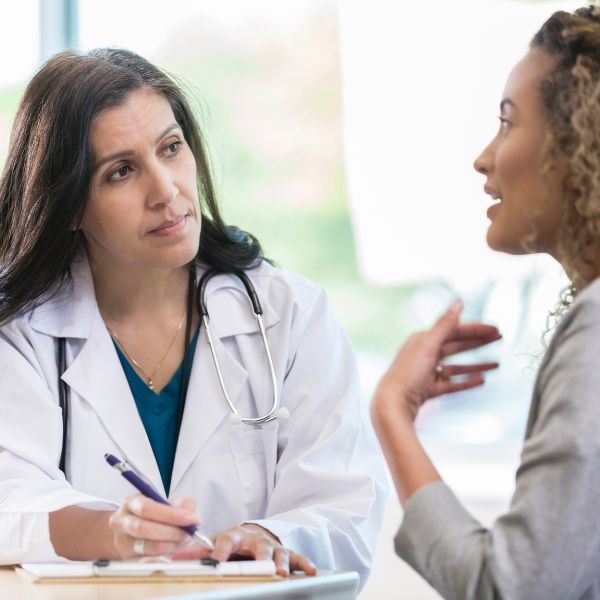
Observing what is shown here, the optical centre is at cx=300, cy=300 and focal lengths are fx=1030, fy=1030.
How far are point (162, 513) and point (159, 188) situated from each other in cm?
62

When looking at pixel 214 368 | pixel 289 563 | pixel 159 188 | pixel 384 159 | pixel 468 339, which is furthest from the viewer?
pixel 384 159

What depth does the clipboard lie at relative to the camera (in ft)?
4.05

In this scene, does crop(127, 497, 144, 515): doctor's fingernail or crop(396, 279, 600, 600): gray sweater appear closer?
crop(396, 279, 600, 600): gray sweater

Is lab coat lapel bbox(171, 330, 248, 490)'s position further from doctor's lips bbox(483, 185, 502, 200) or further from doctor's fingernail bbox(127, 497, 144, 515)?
doctor's lips bbox(483, 185, 502, 200)

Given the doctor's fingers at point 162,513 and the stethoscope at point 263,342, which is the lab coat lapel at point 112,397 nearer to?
the stethoscope at point 263,342

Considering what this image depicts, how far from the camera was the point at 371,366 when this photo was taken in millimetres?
2936

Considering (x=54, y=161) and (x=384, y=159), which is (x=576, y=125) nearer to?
(x=54, y=161)

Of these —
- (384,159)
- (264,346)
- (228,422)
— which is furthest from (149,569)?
(384,159)

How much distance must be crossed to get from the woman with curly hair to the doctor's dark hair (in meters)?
0.75

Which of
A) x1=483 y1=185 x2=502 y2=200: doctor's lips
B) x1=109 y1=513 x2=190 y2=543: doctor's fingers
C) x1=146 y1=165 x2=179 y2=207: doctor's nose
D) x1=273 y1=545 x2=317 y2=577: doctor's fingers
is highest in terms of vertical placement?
x1=483 y1=185 x2=502 y2=200: doctor's lips

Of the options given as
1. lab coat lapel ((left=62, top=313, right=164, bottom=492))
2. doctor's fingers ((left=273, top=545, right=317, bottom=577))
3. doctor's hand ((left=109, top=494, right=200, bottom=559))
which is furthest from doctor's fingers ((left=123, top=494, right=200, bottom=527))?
lab coat lapel ((left=62, top=313, right=164, bottom=492))

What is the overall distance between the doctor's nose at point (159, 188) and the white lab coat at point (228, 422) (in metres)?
0.23

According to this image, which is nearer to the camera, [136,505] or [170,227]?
[136,505]

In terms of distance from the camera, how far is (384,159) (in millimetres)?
2863
